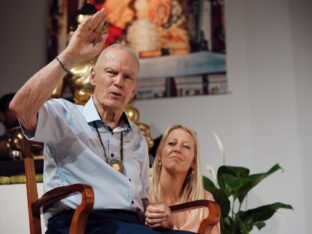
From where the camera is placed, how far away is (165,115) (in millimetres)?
3090

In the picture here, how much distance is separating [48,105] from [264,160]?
74.5 inches

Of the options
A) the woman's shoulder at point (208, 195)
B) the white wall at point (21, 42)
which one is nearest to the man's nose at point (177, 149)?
the woman's shoulder at point (208, 195)

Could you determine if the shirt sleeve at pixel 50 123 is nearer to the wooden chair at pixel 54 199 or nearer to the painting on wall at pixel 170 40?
the wooden chair at pixel 54 199

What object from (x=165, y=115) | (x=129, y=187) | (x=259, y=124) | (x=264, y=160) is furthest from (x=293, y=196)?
(x=129, y=187)

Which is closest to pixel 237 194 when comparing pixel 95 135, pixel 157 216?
pixel 157 216

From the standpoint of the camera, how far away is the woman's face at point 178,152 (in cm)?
220

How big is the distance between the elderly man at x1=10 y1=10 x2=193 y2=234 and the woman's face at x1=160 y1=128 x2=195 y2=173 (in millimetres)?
583

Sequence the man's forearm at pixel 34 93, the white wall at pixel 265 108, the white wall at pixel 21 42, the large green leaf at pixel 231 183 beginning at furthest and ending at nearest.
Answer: the white wall at pixel 21 42, the white wall at pixel 265 108, the large green leaf at pixel 231 183, the man's forearm at pixel 34 93

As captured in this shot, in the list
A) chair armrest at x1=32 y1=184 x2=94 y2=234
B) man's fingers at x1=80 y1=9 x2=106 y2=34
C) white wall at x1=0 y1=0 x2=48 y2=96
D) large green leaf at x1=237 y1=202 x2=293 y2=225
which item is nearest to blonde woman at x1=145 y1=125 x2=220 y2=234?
large green leaf at x1=237 y1=202 x2=293 y2=225

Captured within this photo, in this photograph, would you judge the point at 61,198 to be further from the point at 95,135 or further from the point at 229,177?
the point at 229,177

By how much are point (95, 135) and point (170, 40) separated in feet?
6.04

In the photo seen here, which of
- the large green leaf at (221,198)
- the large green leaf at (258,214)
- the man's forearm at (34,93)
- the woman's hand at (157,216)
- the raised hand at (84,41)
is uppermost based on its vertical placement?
the raised hand at (84,41)

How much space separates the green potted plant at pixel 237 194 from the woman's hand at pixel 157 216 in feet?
3.02

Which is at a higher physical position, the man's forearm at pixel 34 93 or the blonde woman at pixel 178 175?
the man's forearm at pixel 34 93
